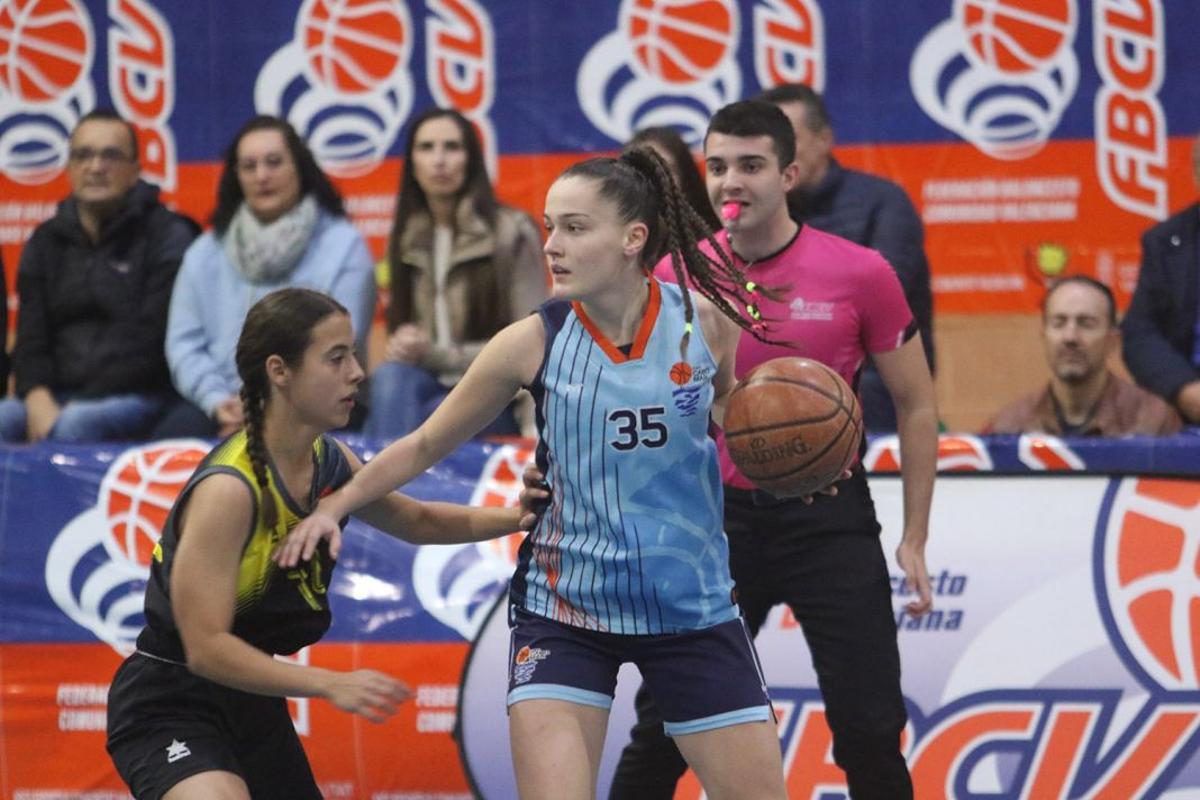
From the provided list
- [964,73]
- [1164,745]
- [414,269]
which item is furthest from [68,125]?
[1164,745]

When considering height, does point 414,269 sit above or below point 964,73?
below

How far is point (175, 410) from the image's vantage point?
7266mm

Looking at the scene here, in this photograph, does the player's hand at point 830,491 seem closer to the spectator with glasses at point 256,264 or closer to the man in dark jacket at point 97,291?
the spectator with glasses at point 256,264

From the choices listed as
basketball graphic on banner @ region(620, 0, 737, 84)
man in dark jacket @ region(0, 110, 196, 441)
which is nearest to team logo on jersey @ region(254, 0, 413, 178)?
basketball graphic on banner @ region(620, 0, 737, 84)

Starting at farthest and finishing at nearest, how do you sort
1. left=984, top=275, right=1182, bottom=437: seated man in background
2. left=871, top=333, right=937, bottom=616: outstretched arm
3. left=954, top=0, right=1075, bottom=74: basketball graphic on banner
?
left=954, top=0, right=1075, bottom=74: basketball graphic on banner, left=984, top=275, right=1182, bottom=437: seated man in background, left=871, top=333, right=937, bottom=616: outstretched arm

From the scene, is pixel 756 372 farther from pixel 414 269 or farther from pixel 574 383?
pixel 414 269

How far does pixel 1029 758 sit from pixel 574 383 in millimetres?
2369

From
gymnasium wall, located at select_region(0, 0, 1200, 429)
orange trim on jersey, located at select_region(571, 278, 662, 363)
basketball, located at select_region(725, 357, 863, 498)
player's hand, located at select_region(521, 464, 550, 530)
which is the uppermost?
gymnasium wall, located at select_region(0, 0, 1200, 429)

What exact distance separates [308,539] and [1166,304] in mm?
4257

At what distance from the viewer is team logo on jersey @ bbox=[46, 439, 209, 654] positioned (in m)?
6.30

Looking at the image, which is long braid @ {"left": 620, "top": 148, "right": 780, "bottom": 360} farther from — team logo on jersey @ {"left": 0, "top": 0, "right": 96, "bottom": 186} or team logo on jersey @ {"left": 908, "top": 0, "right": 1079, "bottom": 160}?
team logo on jersey @ {"left": 0, "top": 0, "right": 96, "bottom": 186}

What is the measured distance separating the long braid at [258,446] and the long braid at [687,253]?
3.19 feet

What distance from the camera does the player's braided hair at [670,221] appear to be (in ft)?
14.3

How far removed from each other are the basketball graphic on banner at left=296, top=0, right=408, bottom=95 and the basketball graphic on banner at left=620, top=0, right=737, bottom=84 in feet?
3.69
